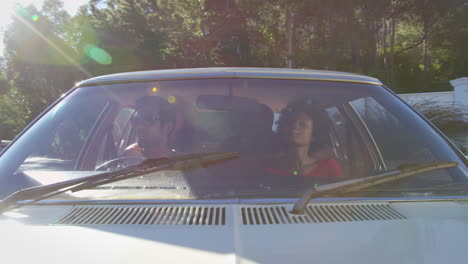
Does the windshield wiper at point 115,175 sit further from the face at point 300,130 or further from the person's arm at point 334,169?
the person's arm at point 334,169

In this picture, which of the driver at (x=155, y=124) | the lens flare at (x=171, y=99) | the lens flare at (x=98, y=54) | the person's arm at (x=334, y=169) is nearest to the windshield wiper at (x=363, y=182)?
the person's arm at (x=334, y=169)

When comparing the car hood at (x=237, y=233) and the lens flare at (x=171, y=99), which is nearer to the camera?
the car hood at (x=237, y=233)

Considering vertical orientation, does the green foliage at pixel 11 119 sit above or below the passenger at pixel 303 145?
below

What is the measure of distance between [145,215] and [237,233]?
404mm

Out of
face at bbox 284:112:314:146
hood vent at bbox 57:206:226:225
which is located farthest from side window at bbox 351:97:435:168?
hood vent at bbox 57:206:226:225

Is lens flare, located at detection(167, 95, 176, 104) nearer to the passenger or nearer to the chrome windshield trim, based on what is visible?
the passenger

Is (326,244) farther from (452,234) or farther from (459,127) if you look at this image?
(459,127)

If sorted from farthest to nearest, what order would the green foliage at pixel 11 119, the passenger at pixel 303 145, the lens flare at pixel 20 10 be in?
the lens flare at pixel 20 10 → the green foliage at pixel 11 119 → the passenger at pixel 303 145

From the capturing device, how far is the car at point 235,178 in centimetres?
130

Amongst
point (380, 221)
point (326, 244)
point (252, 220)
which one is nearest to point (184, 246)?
point (252, 220)

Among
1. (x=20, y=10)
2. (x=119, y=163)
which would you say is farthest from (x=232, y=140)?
(x=20, y=10)

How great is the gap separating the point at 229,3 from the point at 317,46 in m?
5.92

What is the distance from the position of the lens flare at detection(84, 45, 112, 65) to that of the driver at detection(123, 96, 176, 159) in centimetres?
2816

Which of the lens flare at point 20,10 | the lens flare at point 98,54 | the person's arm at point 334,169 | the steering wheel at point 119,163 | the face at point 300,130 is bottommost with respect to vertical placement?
the person's arm at point 334,169
